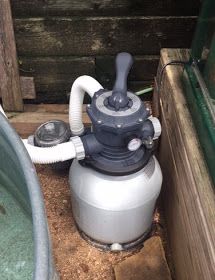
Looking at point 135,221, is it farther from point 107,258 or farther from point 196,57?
point 196,57

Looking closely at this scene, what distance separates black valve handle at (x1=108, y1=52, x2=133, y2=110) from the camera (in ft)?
3.35

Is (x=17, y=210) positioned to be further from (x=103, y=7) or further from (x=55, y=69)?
(x=103, y=7)

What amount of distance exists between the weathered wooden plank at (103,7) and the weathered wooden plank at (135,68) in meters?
0.19

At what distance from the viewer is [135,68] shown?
1.61 m

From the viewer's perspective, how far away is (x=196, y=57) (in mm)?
1198

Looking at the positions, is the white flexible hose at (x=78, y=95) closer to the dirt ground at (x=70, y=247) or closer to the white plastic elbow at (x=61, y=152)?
the white plastic elbow at (x=61, y=152)

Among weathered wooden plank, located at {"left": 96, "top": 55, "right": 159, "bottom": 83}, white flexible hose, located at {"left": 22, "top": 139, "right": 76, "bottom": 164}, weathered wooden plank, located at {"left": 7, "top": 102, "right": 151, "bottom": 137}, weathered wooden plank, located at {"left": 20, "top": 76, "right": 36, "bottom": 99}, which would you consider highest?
white flexible hose, located at {"left": 22, "top": 139, "right": 76, "bottom": 164}

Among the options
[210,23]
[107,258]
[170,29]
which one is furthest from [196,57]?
[107,258]

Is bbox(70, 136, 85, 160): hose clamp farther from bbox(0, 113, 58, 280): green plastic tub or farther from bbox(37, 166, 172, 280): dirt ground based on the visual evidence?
bbox(37, 166, 172, 280): dirt ground

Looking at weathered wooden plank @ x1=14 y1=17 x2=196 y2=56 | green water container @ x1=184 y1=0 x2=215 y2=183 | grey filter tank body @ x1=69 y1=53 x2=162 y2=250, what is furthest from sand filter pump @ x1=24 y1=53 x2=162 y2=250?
weathered wooden plank @ x1=14 y1=17 x2=196 y2=56

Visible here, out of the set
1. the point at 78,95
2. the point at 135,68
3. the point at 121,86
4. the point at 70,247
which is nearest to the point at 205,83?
the point at 121,86

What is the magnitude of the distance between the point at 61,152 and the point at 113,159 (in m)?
0.15

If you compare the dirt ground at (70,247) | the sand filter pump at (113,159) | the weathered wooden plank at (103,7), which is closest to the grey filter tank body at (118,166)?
the sand filter pump at (113,159)

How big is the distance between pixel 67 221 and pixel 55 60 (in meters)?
0.65
